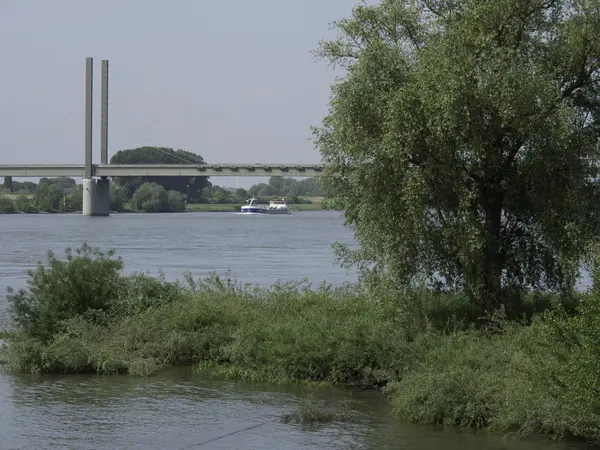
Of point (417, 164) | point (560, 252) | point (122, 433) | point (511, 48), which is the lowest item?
point (122, 433)

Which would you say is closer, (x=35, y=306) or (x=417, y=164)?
(x=417, y=164)

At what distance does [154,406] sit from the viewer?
16984 mm

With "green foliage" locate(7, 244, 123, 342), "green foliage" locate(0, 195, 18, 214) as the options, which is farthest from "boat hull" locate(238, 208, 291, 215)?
"green foliage" locate(7, 244, 123, 342)

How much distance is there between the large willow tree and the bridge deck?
6722 centimetres

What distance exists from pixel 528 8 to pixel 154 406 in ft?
34.2

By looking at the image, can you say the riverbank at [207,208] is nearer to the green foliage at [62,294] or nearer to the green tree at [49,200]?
the green tree at [49,200]

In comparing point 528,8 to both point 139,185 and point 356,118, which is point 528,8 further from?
point 139,185

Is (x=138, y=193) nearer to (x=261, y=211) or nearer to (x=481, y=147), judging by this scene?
(x=261, y=211)

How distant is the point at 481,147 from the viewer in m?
18.4

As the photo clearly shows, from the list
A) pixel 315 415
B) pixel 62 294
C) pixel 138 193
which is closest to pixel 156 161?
pixel 138 193

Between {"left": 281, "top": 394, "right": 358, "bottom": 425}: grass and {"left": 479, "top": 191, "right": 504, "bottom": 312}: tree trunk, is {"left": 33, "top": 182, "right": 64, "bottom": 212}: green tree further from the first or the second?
{"left": 281, "top": 394, "right": 358, "bottom": 425}: grass

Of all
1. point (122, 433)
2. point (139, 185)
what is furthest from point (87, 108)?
point (122, 433)

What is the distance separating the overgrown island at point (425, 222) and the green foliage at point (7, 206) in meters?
135

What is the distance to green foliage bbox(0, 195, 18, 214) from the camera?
493 ft
